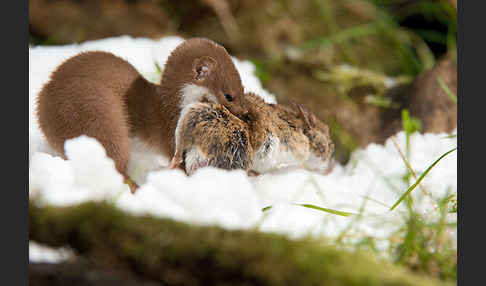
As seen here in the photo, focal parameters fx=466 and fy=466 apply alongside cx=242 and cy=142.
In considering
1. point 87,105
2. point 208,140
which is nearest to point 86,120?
point 87,105

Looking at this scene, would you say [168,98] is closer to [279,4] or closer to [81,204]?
[81,204]

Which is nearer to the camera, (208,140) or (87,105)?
(87,105)

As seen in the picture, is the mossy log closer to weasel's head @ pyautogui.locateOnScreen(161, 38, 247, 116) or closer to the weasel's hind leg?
the weasel's hind leg

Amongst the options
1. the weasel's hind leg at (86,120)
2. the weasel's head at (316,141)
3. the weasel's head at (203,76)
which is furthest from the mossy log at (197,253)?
the weasel's head at (316,141)

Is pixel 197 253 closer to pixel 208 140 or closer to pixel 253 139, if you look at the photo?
pixel 208 140

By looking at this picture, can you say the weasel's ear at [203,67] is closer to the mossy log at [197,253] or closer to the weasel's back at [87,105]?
the weasel's back at [87,105]

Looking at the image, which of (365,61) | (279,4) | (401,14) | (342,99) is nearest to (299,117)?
(342,99)
